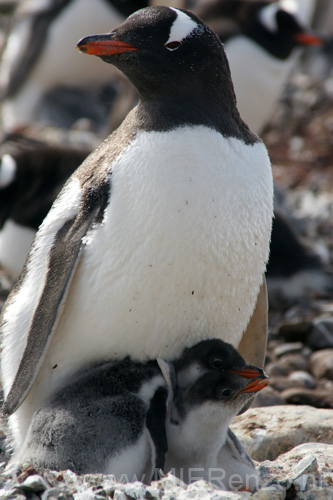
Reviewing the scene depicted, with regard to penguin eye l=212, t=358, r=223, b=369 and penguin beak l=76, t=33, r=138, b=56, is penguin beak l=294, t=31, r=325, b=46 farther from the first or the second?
penguin eye l=212, t=358, r=223, b=369

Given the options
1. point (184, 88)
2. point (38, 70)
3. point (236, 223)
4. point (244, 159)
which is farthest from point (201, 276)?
point (38, 70)

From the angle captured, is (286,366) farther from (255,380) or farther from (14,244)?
(14,244)

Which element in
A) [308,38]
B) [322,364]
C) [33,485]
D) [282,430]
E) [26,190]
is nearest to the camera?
[33,485]

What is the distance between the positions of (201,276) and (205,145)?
504 millimetres

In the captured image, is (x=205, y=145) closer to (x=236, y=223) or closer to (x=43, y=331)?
(x=236, y=223)

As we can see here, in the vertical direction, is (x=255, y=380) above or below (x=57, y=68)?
above

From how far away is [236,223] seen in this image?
10.6 feet

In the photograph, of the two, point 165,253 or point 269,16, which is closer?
point 165,253

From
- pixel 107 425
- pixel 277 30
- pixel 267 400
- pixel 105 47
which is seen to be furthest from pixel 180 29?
pixel 277 30

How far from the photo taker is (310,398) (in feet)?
14.4

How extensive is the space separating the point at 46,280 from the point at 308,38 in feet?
18.6

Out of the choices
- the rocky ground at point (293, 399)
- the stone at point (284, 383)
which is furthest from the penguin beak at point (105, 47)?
the stone at point (284, 383)

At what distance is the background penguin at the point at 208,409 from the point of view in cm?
315

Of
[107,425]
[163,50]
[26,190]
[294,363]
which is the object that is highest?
[163,50]
